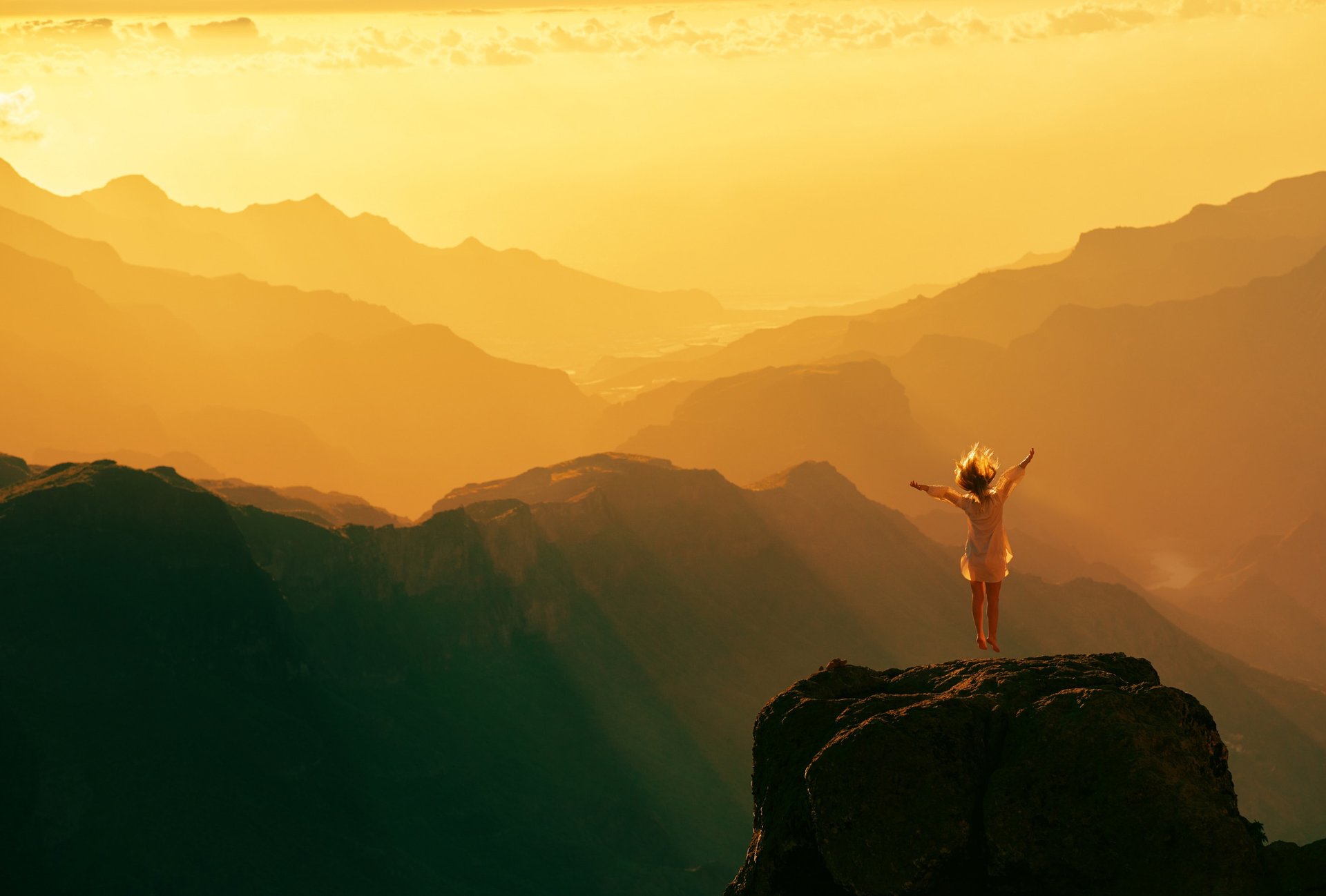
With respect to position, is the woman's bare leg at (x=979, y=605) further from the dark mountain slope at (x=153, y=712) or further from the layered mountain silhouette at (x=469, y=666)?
the dark mountain slope at (x=153, y=712)

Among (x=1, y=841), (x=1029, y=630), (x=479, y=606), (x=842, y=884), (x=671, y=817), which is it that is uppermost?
(x=842, y=884)

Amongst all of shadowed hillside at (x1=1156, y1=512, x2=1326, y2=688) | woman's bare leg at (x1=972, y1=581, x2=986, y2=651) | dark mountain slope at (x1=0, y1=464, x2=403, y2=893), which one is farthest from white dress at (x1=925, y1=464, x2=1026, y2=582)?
shadowed hillside at (x1=1156, y1=512, x2=1326, y2=688)

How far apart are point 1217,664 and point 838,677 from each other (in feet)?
432

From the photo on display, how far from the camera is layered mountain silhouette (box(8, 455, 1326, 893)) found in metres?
70.4

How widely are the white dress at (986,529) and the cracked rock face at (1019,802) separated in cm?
219

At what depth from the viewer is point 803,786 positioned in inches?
492

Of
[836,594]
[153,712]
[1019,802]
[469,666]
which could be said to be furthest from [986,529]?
[836,594]

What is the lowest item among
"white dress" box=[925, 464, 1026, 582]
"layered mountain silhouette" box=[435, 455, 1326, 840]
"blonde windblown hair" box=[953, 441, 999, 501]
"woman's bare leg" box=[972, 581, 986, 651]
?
"layered mountain silhouette" box=[435, 455, 1326, 840]

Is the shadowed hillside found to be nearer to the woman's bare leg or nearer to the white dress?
the woman's bare leg

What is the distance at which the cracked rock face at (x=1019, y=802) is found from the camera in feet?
36.0

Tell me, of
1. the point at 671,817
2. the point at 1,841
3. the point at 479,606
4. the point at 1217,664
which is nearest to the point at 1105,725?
the point at 1,841

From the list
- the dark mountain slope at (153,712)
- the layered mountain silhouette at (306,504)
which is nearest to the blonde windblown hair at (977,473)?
the dark mountain slope at (153,712)

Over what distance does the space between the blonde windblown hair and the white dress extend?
77mm

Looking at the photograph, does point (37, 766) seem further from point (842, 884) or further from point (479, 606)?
point (842, 884)
